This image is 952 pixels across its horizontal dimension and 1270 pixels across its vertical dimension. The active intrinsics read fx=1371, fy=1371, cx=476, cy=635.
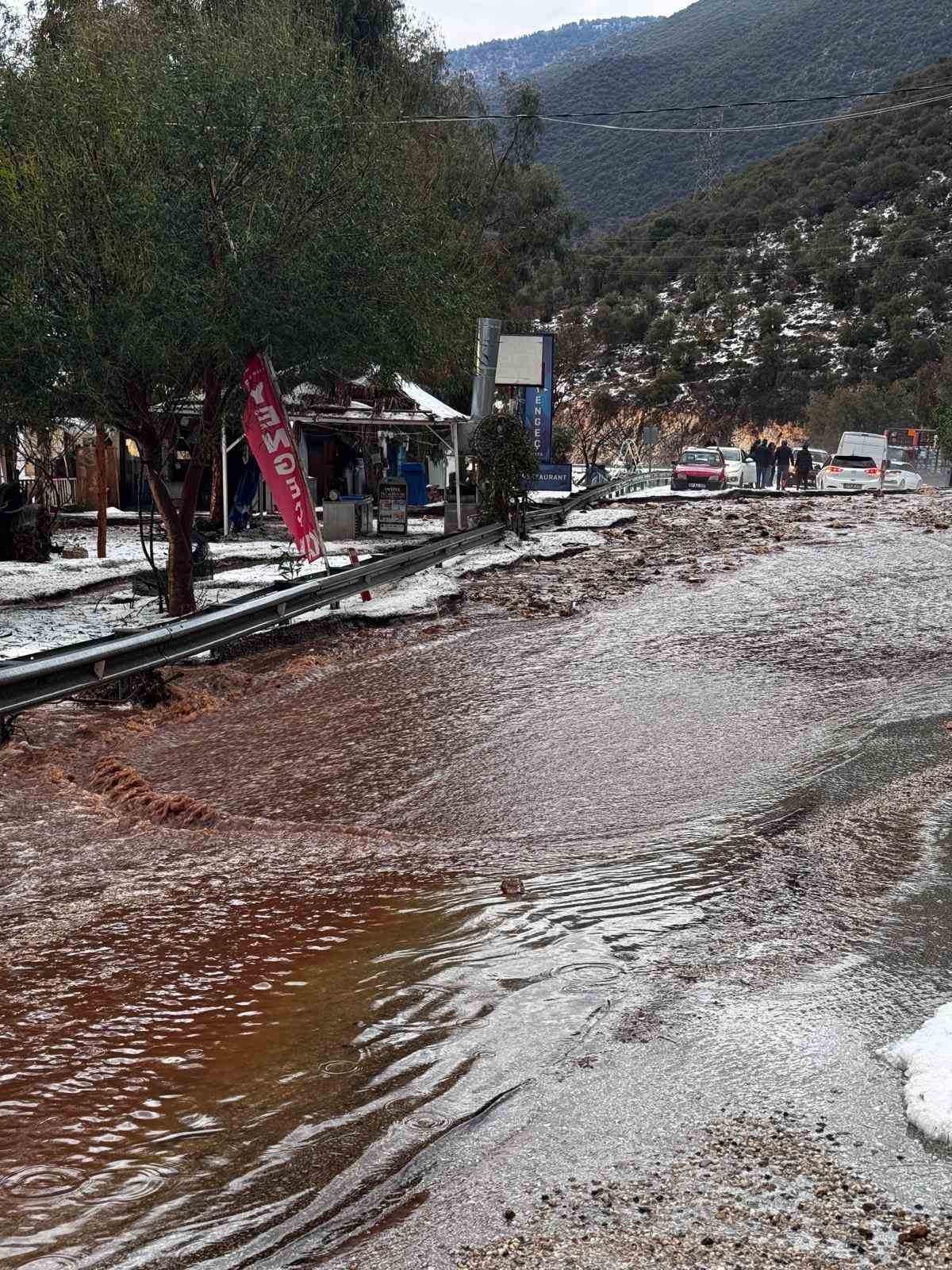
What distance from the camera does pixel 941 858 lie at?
641 cm

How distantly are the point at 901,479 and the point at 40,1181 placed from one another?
4591cm

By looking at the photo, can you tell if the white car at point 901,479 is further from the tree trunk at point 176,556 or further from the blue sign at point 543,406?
the tree trunk at point 176,556

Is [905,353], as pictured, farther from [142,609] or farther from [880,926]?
[880,926]

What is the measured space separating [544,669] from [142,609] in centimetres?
666

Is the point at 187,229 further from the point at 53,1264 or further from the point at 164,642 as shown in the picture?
the point at 53,1264

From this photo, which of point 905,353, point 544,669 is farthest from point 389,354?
point 905,353

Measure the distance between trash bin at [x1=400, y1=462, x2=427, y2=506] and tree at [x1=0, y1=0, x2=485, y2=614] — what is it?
73.7 ft

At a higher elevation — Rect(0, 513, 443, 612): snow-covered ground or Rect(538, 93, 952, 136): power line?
Rect(538, 93, 952, 136): power line

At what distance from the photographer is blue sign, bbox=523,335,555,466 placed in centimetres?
3366

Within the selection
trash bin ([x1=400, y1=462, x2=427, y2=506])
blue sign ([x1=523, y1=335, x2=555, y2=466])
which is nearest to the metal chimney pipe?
blue sign ([x1=523, y1=335, x2=555, y2=466])

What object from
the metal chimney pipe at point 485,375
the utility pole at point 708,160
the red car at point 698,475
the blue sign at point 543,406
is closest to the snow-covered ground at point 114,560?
the metal chimney pipe at point 485,375

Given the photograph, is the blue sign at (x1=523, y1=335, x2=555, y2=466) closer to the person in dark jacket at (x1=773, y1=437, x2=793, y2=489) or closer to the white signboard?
the white signboard

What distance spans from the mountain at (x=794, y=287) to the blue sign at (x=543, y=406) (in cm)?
3575

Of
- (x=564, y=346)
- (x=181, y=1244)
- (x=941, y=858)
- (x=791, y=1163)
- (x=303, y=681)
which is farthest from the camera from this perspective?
(x=564, y=346)
